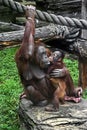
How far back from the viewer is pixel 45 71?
13.6ft

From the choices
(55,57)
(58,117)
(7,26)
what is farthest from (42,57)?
(7,26)

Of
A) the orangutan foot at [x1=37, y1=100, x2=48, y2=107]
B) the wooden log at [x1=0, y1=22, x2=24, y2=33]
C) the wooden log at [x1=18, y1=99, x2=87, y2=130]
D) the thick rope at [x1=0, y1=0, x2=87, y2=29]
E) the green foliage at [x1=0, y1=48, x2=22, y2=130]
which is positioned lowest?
the green foliage at [x1=0, y1=48, x2=22, y2=130]

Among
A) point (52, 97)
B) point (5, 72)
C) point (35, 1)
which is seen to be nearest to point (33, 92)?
point (52, 97)

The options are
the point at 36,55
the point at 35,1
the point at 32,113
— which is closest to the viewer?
the point at 36,55

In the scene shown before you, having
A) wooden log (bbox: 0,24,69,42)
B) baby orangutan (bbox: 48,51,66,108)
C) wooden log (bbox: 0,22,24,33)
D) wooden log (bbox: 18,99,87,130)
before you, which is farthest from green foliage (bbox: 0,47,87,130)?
baby orangutan (bbox: 48,51,66,108)

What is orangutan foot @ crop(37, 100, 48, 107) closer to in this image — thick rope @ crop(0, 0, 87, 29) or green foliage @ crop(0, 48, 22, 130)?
green foliage @ crop(0, 48, 22, 130)

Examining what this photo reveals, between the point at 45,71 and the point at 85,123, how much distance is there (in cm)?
63

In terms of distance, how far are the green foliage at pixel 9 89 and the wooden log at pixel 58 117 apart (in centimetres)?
70

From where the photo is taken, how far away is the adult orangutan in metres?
3.90

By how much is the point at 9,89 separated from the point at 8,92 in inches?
4.4

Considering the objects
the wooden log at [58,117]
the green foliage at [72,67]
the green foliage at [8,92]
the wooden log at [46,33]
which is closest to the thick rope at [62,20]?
the wooden log at [58,117]

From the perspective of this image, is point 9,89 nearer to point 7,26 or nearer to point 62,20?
point 7,26

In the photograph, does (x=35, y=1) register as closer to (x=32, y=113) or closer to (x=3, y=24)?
(x=3, y=24)

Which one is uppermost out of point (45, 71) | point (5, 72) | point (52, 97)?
point (45, 71)
